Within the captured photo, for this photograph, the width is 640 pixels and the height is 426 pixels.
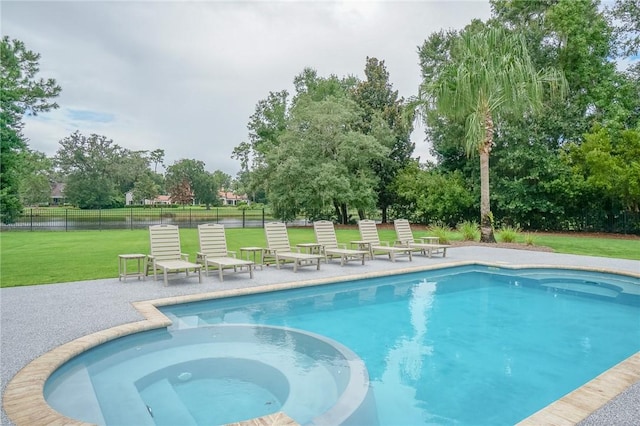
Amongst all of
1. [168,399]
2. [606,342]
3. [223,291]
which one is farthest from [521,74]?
[168,399]

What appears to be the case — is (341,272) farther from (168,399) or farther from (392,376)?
(168,399)

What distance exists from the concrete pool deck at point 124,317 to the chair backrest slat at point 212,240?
2.40ft

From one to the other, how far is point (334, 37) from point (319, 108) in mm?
4487

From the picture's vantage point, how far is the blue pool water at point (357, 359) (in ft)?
11.4

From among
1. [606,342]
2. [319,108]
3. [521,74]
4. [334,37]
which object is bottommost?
[606,342]

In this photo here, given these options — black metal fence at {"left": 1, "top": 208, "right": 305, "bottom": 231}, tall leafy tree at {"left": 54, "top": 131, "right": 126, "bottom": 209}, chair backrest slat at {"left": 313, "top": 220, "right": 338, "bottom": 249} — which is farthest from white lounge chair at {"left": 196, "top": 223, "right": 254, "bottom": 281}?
tall leafy tree at {"left": 54, "top": 131, "right": 126, "bottom": 209}

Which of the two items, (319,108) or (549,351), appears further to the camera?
(319,108)

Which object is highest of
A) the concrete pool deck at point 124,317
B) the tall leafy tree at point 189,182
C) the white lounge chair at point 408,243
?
the tall leafy tree at point 189,182

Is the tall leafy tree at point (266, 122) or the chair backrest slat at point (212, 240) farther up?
the tall leafy tree at point (266, 122)

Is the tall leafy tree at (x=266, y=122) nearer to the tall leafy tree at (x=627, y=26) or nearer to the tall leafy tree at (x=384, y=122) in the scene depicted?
the tall leafy tree at (x=384, y=122)

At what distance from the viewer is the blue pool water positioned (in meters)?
3.48

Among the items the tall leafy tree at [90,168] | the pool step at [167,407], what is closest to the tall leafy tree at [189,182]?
the tall leafy tree at [90,168]

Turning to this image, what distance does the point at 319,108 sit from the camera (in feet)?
71.8

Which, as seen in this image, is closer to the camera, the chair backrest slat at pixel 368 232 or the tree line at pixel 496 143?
the chair backrest slat at pixel 368 232
